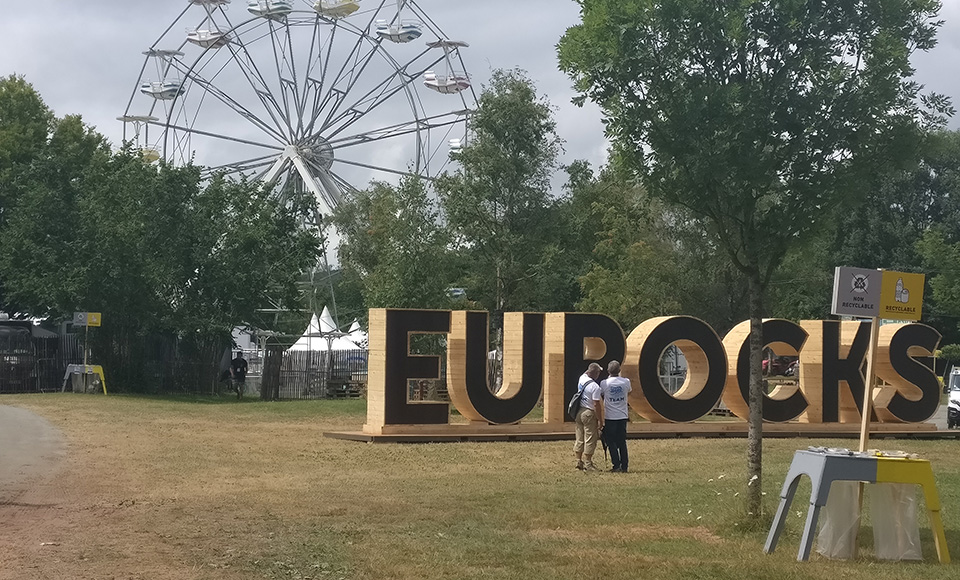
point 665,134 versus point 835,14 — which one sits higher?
point 835,14

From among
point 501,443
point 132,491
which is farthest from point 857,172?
point 501,443

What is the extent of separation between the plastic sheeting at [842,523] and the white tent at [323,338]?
142ft

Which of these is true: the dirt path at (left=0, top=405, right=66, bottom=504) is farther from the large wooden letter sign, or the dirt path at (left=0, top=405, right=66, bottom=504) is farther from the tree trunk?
the tree trunk

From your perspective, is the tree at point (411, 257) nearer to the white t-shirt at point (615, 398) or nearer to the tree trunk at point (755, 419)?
the white t-shirt at point (615, 398)

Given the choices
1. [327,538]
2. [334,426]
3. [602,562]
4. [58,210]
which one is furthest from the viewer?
[58,210]

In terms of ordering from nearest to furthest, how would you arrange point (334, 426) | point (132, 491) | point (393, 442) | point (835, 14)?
1. point (835, 14)
2. point (132, 491)
3. point (393, 442)
4. point (334, 426)

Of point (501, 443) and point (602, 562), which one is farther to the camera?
point (501, 443)

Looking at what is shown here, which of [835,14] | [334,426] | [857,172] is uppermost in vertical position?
[835,14]

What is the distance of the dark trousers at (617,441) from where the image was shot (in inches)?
779

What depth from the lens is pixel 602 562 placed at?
10.3 m

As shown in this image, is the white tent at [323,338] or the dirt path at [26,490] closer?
the dirt path at [26,490]

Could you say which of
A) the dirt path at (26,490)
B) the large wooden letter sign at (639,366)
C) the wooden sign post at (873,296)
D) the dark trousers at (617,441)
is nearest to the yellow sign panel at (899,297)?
the wooden sign post at (873,296)

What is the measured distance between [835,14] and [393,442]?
46.7 feet

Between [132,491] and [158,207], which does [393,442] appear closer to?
[132,491]
